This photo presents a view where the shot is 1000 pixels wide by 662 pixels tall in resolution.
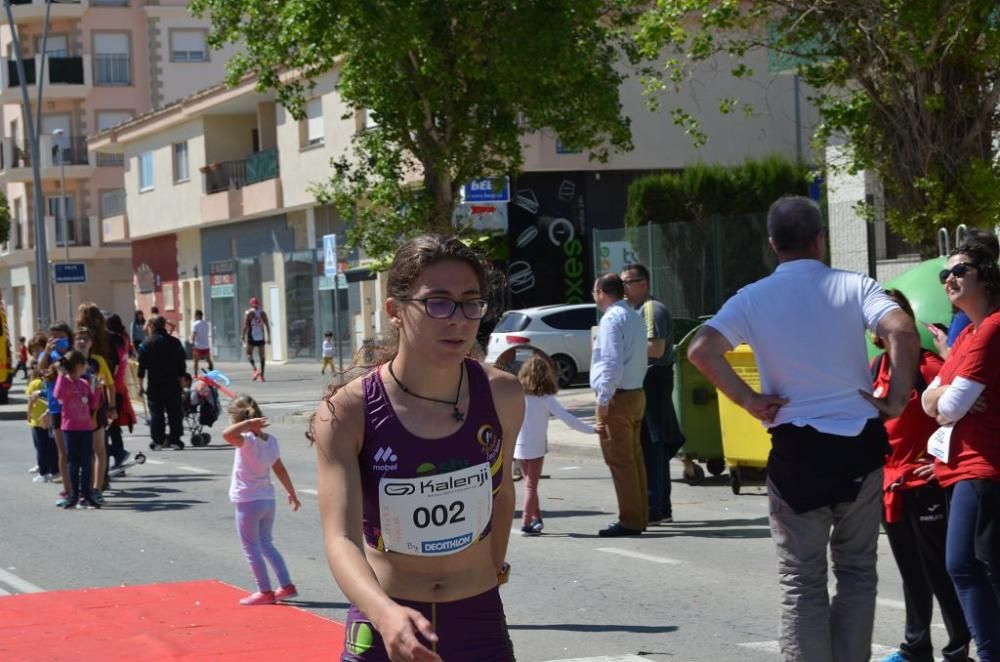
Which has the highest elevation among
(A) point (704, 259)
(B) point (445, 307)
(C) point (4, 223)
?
(C) point (4, 223)

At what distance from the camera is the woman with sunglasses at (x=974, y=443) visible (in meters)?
6.24

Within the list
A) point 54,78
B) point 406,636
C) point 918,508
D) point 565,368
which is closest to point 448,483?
point 406,636

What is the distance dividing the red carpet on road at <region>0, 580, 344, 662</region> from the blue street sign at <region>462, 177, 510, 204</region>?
52.3 ft

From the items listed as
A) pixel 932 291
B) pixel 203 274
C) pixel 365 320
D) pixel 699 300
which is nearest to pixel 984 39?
pixel 932 291

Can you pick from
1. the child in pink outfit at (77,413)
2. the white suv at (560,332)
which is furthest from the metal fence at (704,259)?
the child in pink outfit at (77,413)

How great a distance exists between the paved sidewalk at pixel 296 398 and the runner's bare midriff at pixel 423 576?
981 centimetres

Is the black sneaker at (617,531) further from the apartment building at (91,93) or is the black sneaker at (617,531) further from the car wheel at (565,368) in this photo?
the apartment building at (91,93)

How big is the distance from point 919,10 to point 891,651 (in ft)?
35.1

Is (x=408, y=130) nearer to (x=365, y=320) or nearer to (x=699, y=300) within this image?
(x=699, y=300)

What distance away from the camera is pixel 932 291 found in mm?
9859

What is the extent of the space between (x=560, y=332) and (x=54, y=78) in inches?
1675

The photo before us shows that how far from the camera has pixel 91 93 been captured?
67438mm

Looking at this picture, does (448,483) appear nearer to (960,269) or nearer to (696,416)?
(960,269)

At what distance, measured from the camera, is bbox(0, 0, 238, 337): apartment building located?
2618 inches
